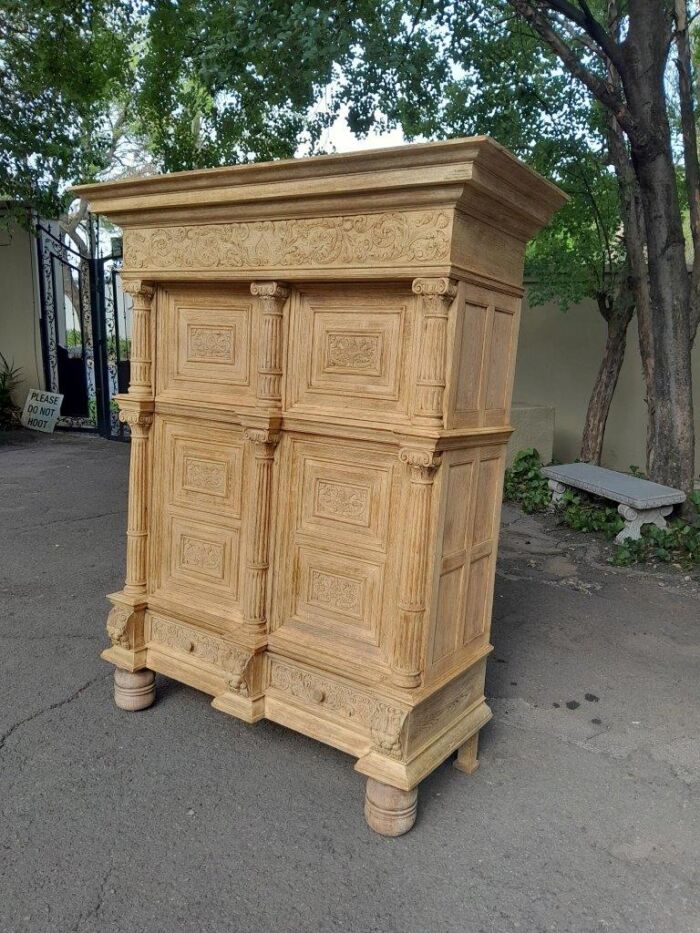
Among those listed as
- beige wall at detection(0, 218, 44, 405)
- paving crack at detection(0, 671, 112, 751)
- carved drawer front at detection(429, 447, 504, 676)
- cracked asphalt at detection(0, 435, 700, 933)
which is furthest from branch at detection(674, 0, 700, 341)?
beige wall at detection(0, 218, 44, 405)

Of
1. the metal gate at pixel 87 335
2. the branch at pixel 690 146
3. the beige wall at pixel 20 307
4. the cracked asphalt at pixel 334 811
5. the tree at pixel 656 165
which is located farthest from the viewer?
the beige wall at pixel 20 307

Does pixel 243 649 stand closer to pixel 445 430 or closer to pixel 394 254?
pixel 445 430

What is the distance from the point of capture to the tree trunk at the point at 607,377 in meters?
7.68

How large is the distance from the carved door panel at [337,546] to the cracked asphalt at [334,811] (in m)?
0.59

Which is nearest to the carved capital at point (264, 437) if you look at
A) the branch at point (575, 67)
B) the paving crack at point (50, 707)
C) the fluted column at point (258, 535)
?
the fluted column at point (258, 535)

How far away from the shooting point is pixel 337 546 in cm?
245

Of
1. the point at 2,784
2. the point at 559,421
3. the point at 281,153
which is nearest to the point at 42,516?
the point at 2,784

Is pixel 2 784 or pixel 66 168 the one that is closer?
pixel 2 784

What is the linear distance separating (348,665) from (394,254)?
139cm

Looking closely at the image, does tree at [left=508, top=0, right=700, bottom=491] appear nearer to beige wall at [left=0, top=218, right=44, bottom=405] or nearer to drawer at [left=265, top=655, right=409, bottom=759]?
drawer at [left=265, top=655, right=409, bottom=759]

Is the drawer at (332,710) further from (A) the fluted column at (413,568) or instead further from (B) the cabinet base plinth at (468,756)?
(B) the cabinet base plinth at (468,756)

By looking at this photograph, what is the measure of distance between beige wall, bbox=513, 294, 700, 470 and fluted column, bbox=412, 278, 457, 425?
712 cm

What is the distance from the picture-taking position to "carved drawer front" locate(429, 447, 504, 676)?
92.7 inches

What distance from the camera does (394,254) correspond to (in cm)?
216
